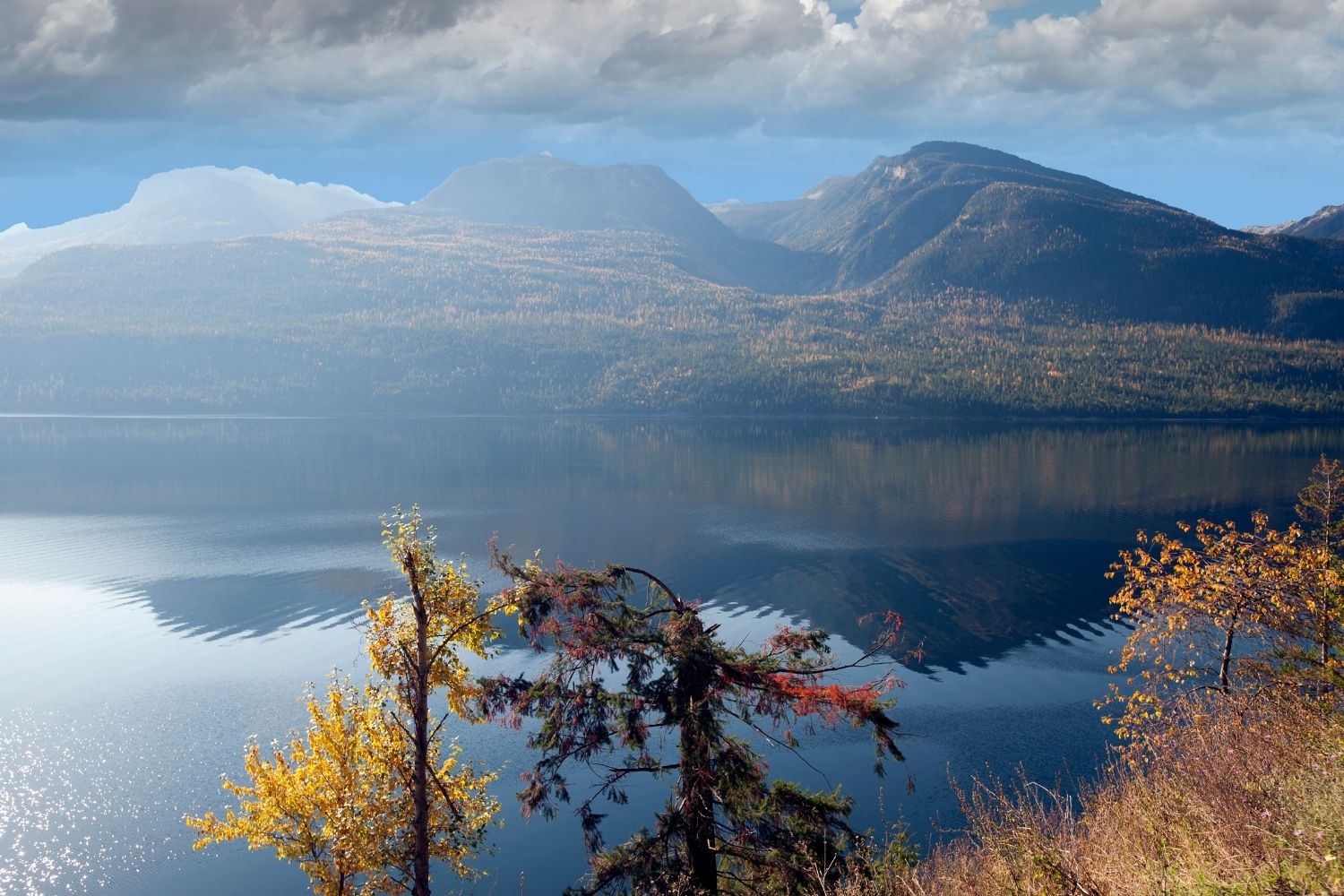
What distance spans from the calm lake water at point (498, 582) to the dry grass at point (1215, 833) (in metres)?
6.53

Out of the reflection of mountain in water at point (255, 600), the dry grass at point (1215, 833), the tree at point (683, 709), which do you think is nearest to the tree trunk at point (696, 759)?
the tree at point (683, 709)

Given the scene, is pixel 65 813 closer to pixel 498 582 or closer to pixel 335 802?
pixel 335 802

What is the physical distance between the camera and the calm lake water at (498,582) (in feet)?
108

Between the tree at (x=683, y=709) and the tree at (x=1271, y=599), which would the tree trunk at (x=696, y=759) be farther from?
the tree at (x=1271, y=599)

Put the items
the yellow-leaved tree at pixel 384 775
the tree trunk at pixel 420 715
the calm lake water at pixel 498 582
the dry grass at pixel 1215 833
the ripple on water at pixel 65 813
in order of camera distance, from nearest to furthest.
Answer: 1. the dry grass at pixel 1215 833
2. the tree trunk at pixel 420 715
3. the yellow-leaved tree at pixel 384 775
4. the ripple on water at pixel 65 813
5. the calm lake water at pixel 498 582

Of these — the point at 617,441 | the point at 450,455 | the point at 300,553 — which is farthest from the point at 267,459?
the point at 300,553

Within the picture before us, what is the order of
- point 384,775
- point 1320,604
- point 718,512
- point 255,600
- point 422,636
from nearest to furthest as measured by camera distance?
point 422,636 < point 1320,604 < point 384,775 < point 255,600 < point 718,512

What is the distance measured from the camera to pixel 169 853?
29.8 meters

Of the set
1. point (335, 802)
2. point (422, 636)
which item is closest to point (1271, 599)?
point (422, 636)

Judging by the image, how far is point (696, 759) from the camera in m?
20.4

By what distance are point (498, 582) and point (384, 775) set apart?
136ft

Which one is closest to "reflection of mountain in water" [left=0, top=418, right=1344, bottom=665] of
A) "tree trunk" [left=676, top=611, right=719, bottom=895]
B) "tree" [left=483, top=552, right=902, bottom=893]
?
"tree" [left=483, top=552, right=902, bottom=893]

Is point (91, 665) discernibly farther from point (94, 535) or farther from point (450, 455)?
point (450, 455)

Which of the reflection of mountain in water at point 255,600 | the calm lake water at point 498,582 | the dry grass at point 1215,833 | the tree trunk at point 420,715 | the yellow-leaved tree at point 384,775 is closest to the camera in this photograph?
the dry grass at point 1215,833
